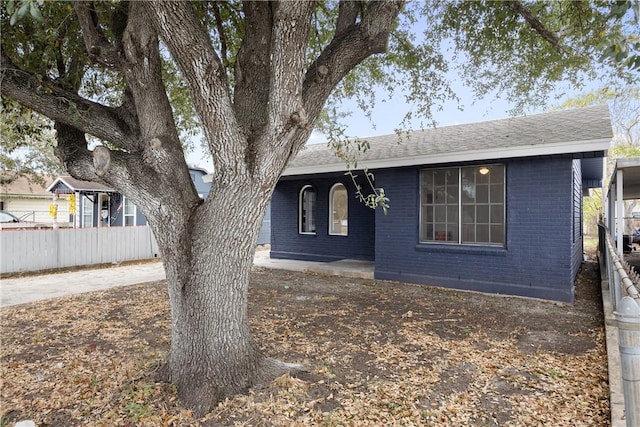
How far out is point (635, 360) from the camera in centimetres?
183

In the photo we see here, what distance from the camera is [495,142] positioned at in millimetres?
7469

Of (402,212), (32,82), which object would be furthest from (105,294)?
(402,212)

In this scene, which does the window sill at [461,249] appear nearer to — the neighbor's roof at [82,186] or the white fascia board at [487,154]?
the white fascia board at [487,154]

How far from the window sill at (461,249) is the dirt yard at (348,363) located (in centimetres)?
101

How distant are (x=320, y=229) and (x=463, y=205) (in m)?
5.05

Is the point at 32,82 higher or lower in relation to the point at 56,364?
higher

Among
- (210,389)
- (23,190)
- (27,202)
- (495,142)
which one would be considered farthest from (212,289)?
(23,190)

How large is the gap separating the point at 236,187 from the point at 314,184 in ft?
28.8

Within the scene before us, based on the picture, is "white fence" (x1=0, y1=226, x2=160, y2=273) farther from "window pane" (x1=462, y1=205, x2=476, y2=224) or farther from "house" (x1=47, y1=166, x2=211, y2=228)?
"window pane" (x1=462, y1=205, x2=476, y2=224)

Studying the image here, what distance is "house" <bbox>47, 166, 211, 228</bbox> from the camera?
17.7m

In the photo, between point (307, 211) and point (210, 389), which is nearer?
point (210, 389)

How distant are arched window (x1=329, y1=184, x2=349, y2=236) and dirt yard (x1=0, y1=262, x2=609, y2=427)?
15.4 feet

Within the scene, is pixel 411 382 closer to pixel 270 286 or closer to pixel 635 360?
pixel 635 360

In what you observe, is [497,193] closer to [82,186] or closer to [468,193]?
[468,193]
